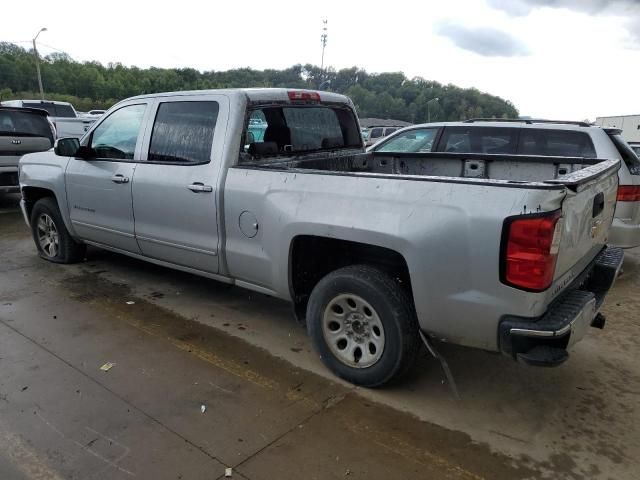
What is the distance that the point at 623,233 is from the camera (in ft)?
17.6

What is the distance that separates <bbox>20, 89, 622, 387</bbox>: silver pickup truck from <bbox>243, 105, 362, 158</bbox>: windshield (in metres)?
0.01

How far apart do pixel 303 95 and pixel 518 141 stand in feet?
10.3

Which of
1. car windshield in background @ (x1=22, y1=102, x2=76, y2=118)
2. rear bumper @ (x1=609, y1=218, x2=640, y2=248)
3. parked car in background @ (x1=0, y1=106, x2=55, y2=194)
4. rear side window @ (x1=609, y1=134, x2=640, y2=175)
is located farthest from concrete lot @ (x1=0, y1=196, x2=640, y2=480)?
car windshield in background @ (x1=22, y1=102, x2=76, y2=118)

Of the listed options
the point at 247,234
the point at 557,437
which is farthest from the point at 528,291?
the point at 247,234

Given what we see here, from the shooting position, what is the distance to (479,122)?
664 cm

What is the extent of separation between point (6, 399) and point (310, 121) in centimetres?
308

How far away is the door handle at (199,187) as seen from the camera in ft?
12.5

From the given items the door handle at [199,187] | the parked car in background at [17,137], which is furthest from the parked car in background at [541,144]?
the parked car in background at [17,137]

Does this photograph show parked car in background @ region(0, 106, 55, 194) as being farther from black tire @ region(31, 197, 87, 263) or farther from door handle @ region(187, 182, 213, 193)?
door handle @ region(187, 182, 213, 193)

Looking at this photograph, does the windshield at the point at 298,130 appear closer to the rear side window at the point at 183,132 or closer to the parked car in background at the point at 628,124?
the rear side window at the point at 183,132

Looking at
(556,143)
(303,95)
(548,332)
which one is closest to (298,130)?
(303,95)

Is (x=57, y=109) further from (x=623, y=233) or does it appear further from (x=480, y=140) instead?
(x=623, y=233)

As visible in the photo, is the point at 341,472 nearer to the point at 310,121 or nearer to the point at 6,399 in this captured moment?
the point at 6,399

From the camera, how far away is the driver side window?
4590 millimetres
